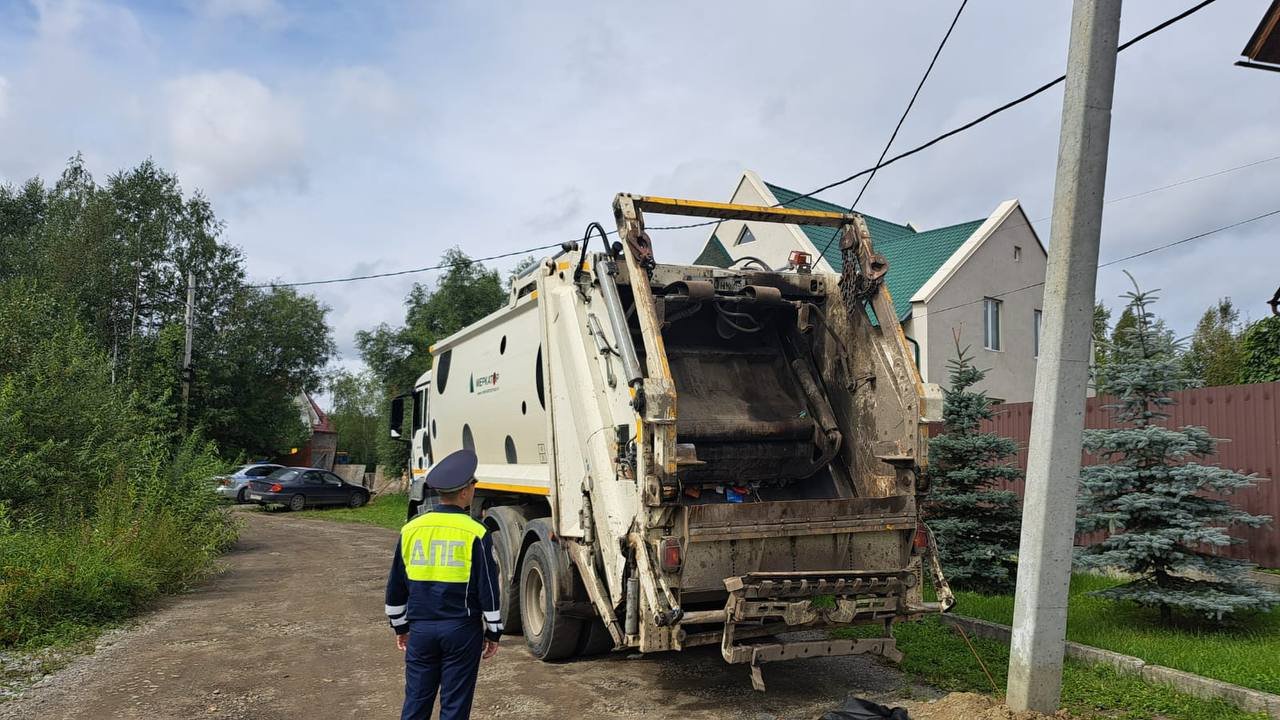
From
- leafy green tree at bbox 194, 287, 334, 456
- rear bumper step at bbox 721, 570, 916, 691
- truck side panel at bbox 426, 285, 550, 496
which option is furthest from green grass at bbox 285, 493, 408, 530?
rear bumper step at bbox 721, 570, 916, 691

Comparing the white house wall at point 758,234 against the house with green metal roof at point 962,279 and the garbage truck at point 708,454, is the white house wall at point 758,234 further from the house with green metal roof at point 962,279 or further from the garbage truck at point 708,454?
the garbage truck at point 708,454

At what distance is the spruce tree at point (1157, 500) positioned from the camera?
6137mm

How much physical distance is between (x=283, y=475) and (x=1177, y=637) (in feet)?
70.9

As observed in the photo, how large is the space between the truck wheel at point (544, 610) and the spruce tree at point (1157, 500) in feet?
13.0

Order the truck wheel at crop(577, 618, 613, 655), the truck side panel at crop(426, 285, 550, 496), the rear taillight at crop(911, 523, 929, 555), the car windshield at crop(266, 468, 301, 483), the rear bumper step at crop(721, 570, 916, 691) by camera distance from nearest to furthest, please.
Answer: the rear bumper step at crop(721, 570, 916, 691)
the rear taillight at crop(911, 523, 929, 555)
the truck wheel at crop(577, 618, 613, 655)
the truck side panel at crop(426, 285, 550, 496)
the car windshield at crop(266, 468, 301, 483)

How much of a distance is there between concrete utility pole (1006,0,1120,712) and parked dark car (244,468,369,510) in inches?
846

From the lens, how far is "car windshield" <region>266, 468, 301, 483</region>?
2300cm

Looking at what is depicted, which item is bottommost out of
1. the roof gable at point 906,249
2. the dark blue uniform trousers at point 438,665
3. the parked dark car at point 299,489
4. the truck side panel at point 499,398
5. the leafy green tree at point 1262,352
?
the parked dark car at point 299,489

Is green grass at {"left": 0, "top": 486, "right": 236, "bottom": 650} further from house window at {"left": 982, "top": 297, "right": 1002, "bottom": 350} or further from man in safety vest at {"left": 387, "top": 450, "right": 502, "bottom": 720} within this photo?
house window at {"left": 982, "top": 297, "right": 1002, "bottom": 350}

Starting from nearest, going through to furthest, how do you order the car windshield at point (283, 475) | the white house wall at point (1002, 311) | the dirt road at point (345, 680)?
the dirt road at point (345, 680) < the white house wall at point (1002, 311) < the car windshield at point (283, 475)

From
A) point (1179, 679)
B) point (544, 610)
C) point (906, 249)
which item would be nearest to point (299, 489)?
point (906, 249)

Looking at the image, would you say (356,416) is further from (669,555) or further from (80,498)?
(669,555)

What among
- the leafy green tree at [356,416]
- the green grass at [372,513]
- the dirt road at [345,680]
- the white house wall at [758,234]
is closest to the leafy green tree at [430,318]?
the green grass at [372,513]

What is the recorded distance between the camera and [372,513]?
22359 mm
